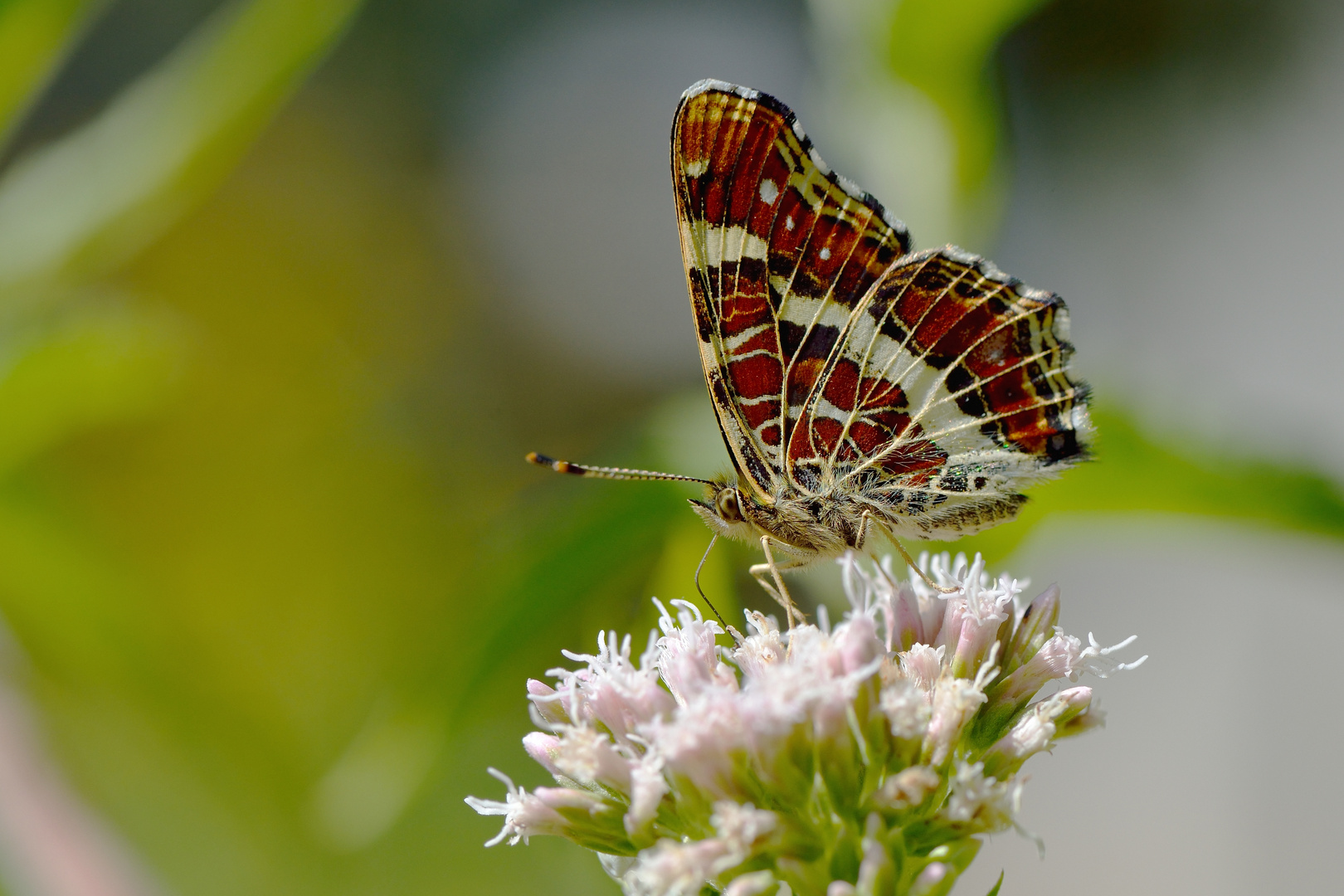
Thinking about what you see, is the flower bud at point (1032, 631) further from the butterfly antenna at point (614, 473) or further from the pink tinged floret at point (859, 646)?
the butterfly antenna at point (614, 473)

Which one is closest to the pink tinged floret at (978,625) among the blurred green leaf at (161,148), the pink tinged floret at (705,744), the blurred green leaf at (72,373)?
the pink tinged floret at (705,744)

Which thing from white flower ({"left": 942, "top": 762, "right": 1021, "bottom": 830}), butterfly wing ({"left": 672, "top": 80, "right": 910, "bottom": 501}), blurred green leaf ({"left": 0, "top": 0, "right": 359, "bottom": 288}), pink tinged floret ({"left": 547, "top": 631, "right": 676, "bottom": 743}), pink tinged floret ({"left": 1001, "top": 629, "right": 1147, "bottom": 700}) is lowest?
white flower ({"left": 942, "top": 762, "right": 1021, "bottom": 830})

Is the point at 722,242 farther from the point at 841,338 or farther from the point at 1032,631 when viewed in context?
the point at 1032,631

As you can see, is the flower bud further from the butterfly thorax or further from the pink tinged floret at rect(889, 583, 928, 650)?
the butterfly thorax

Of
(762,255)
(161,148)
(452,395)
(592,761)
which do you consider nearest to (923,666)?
(592,761)

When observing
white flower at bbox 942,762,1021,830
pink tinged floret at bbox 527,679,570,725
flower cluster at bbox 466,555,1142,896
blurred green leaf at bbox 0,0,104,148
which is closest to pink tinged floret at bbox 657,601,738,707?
flower cluster at bbox 466,555,1142,896

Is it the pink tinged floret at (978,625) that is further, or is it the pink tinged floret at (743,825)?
the pink tinged floret at (978,625)

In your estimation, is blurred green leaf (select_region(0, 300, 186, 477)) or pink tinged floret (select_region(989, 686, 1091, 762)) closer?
pink tinged floret (select_region(989, 686, 1091, 762))
